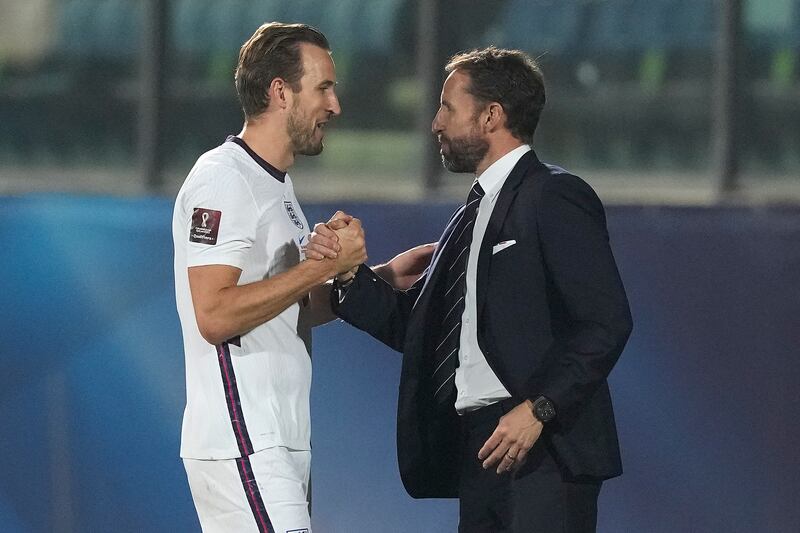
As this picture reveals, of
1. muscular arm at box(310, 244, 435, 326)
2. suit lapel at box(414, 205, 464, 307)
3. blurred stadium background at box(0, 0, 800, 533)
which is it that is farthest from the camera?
blurred stadium background at box(0, 0, 800, 533)

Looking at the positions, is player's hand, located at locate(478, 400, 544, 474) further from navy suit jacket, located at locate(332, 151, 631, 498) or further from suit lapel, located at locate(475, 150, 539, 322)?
suit lapel, located at locate(475, 150, 539, 322)

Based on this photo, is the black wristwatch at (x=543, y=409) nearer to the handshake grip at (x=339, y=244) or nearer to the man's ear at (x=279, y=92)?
the handshake grip at (x=339, y=244)

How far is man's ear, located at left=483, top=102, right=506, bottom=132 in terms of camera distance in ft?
10.3

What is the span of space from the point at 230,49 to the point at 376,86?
578 mm

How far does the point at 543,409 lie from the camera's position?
9.30 feet

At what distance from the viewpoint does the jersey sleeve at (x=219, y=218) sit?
2.87 m

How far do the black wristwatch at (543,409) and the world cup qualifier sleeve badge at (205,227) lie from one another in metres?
0.77

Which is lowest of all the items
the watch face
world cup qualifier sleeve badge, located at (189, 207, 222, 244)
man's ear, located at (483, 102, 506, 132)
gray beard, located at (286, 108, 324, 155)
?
the watch face

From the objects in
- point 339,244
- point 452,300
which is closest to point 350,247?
point 339,244

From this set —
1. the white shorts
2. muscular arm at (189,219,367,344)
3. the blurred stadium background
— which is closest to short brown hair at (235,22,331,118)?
muscular arm at (189,219,367,344)

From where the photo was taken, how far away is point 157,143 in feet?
16.0

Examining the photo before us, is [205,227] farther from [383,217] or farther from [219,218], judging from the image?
[383,217]

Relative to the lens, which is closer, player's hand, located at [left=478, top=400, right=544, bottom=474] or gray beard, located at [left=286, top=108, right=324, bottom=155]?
player's hand, located at [left=478, top=400, right=544, bottom=474]

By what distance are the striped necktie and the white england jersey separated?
0.32 m
